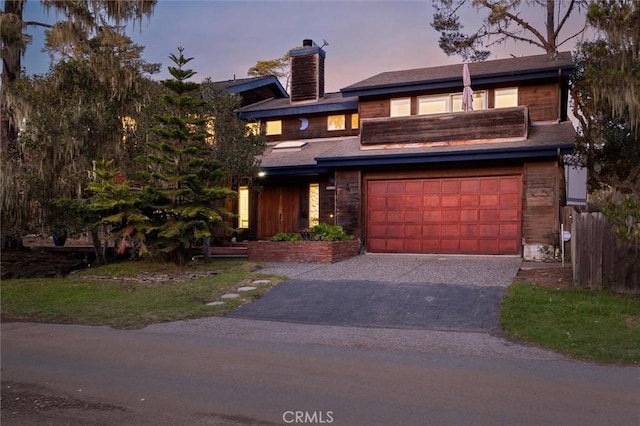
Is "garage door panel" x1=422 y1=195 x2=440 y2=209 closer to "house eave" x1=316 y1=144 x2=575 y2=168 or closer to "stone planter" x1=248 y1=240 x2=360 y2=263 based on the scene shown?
"house eave" x1=316 y1=144 x2=575 y2=168

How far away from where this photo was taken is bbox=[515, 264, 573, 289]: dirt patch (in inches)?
460

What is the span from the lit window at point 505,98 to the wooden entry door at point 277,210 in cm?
864

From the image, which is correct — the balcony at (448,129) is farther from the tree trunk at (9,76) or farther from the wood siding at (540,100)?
the tree trunk at (9,76)

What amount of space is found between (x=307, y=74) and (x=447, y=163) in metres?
9.84

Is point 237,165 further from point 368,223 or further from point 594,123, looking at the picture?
point 594,123

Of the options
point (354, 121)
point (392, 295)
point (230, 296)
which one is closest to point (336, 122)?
point (354, 121)

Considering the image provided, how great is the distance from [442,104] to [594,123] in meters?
5.14

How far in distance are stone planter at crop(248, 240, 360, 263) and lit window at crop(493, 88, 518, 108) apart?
24.9ft

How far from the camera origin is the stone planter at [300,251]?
16203 millimetres

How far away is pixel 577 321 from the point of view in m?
8.85

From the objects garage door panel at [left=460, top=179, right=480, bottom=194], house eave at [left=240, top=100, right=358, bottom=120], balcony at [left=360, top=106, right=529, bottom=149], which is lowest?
garage door panel at [left=460, top=179, right=480, bottom=194]

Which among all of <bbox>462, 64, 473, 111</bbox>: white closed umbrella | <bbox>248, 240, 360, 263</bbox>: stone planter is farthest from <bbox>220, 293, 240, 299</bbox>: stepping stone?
<bbox>462, 64, 473, 111</bbox>: white closed umbrella

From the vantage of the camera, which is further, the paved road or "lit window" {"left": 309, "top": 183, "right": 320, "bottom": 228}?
"lit window" {"left": 309, "top": 183, "right": 320, "bottom": 228}

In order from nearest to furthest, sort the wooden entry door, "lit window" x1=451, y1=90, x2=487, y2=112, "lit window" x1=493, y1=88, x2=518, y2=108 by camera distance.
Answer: "lit window" x1=493, y1=88, x2=518, y2=108
"lit window" x1=451, y1=90, x2=487, y2=112
the wooden entry door
